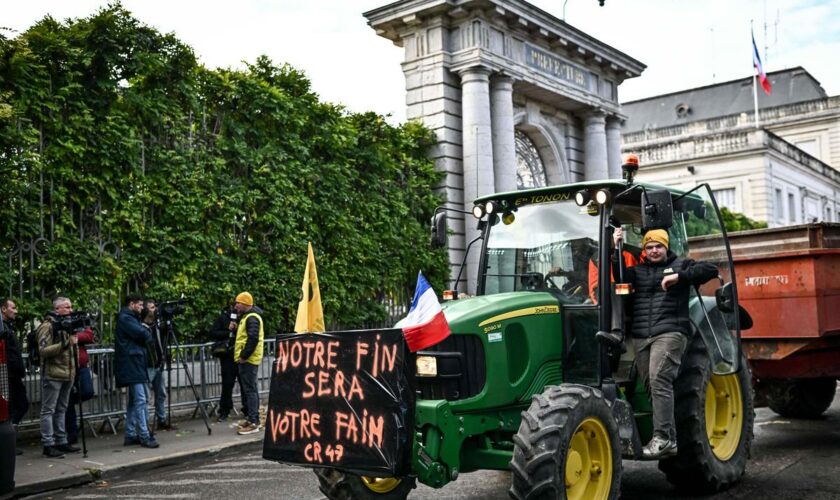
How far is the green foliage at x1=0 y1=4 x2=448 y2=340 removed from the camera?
442 inches

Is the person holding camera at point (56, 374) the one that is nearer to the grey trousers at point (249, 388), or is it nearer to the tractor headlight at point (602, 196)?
the grey trousers at point (249, 388)

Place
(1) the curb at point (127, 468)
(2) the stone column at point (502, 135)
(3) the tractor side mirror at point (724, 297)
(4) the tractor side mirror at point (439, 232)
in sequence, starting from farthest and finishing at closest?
1. (2) the stone column at point (502, 135)
2. (1) the curb at point (127, 468)
3. (4) the tractor side mirror at point (439, 232)
4. (3) the tractor side mirror at point (724, 297)

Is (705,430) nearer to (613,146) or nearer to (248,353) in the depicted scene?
(248,353)

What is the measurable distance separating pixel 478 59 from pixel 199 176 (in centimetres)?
909

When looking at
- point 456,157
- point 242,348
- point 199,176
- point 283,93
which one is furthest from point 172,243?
point 456,157

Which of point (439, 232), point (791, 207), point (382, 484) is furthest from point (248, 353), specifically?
point (791, 207)

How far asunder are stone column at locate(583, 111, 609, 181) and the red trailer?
15.7 metres

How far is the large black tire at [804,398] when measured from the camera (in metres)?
10.6

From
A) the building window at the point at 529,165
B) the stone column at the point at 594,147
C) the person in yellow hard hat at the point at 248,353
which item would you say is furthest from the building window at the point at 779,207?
the person in yellow hard hat at the point at 248,353

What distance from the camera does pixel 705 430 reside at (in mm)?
6883

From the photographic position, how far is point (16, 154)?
35.7 ft

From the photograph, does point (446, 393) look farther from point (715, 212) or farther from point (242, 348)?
point (242, 348)

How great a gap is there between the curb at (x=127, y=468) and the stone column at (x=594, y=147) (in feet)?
55.3

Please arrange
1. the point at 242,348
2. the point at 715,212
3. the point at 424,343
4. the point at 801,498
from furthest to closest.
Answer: the point at 242,348
the point at 715,212
the point at 801,498
the point at 424,343
